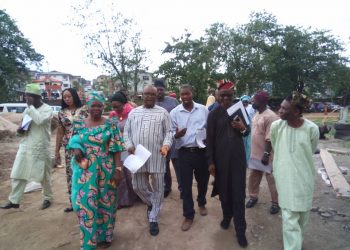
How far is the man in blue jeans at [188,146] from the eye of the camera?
388cm

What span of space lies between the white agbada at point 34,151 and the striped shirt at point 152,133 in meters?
1.71

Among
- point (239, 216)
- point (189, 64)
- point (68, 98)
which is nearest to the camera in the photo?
point (239, 216)

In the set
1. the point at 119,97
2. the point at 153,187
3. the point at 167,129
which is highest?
the point at 119,97

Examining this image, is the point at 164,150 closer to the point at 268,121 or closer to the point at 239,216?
the point at 239,216

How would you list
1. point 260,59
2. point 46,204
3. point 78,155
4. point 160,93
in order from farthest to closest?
point 260,59 < point 160,93 < point 46,204 < point 78,155

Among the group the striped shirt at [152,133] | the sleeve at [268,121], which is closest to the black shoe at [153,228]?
the striped shirt at [152,133]

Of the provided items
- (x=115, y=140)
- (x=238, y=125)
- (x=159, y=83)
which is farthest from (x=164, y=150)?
(x=159, y=83)

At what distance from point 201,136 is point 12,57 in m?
33.1

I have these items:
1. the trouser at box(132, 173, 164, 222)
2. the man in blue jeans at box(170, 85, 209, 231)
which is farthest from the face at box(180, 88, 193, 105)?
the trouser at box(132, 173, 164, 222)

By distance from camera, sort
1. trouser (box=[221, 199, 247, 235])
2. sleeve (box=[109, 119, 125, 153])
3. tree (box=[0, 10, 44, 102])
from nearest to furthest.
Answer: sleeve (box=[109, 119, 125, 153])
trouser (box=[221, 199, 247, 235])
tree (box=[0, 10, 44, 102])

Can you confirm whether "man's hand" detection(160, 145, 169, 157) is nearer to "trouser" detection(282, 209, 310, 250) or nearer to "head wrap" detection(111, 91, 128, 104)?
"head wrap" detection(111, 91, 128, 104)

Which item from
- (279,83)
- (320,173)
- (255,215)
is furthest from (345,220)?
(279,83)

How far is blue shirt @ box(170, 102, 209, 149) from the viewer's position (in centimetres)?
389

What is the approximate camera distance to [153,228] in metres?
3.83
